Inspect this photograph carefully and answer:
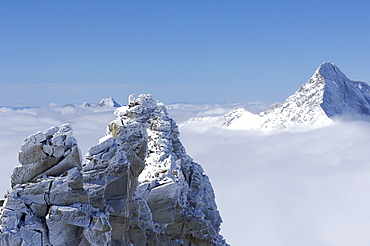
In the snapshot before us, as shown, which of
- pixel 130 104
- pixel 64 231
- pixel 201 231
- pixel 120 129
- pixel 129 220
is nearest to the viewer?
pixel 64 231

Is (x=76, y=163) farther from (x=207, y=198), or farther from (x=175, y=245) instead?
(x=207, y=198)

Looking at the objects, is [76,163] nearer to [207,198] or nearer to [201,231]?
[201,231]

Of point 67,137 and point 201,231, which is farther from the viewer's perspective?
point 201,231

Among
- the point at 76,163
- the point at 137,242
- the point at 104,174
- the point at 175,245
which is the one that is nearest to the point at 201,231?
the point at 175,245

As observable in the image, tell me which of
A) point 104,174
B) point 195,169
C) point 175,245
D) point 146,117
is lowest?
point 175,245

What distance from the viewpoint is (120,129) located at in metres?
33.3

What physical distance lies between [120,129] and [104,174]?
8281 millimetres

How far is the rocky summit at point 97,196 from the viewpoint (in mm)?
20500

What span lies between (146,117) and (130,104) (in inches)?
79.7

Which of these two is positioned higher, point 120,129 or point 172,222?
point 120,129

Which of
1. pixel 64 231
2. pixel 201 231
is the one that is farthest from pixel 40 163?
pixel 201 231

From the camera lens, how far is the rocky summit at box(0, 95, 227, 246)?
20.5 meters

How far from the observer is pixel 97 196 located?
24.1 metres

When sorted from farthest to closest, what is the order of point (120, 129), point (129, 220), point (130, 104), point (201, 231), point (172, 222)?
1. point (130, 104)
2. point (201, 231)
3. point (172, 222)
4. point (120, 129)
5. point (129, 220)
